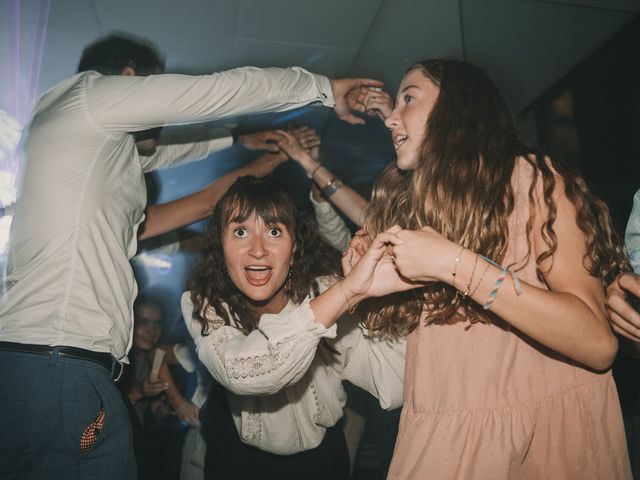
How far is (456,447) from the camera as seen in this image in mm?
1005

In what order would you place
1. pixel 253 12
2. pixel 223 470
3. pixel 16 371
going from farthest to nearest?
pixel 253 12 < pixel 223 470 < pixel 16 371

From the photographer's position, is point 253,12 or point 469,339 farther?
point 253,12

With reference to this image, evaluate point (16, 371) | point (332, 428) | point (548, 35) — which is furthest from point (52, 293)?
point (548, 35)

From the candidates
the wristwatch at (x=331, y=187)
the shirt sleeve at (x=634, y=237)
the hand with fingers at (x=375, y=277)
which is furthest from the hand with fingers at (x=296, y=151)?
the shirt sleeve at (x=634, y=237)

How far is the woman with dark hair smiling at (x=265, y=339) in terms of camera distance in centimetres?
153

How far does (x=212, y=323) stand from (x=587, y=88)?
11.1 ft

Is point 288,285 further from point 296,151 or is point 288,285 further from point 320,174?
point 296,151

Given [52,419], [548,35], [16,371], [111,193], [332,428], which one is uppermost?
[548,35]

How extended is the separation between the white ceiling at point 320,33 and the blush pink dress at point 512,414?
8.09 ft

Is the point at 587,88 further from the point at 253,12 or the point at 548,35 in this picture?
the point at 253,12

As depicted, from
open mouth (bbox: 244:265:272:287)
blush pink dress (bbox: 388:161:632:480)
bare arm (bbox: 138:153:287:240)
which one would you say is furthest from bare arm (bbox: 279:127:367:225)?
blush pink dress (bbox: 388:161:632:480)

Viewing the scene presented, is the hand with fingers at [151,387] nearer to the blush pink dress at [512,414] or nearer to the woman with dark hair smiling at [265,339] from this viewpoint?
the woman with dark hair smiling at [265,339]

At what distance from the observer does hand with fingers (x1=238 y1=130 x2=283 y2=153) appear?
94.5 inches

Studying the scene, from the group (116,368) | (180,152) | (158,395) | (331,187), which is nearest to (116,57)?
(180,152)
